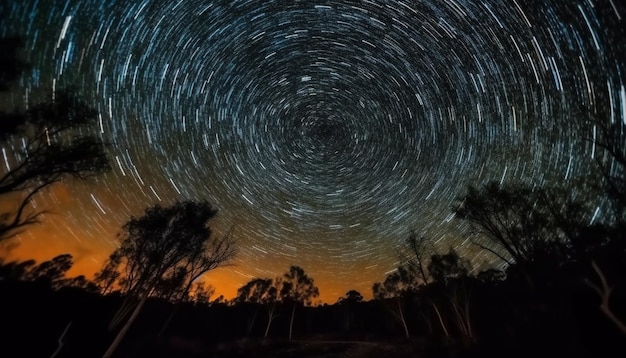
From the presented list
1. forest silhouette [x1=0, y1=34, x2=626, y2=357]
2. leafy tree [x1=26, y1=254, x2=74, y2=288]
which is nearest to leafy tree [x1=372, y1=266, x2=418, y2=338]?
forest silhouette [x1=0, y1=34, x2=626, y2=357]

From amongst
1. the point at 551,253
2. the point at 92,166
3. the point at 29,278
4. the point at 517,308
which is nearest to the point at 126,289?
the point at 92,166

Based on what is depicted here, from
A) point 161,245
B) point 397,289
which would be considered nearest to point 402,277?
point 397,289

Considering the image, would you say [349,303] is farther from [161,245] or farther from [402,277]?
[161,245]

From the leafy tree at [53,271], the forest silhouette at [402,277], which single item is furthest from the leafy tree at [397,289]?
the leafy tree at [53,271]

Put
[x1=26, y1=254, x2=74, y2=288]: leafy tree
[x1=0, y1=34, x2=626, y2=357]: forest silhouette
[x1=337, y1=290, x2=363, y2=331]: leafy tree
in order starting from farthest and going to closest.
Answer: [x1=337, y1=290, x2=363, y2=331]: leafy tree
[x1=26, y1=254, x2=74, y2=288]: leafy tree
[x1=0, y1=34, x2=626, y2=357]: forest silhouette

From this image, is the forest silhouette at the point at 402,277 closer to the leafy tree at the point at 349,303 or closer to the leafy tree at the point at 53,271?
the leafy tree at the point at 53,271

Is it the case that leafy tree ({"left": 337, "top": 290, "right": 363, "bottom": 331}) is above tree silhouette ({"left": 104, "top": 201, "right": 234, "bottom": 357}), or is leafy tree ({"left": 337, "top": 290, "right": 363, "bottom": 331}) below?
above

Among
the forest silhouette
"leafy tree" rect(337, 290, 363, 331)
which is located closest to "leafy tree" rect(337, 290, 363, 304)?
"leafy tree" rect(337, 290, 363, 331)

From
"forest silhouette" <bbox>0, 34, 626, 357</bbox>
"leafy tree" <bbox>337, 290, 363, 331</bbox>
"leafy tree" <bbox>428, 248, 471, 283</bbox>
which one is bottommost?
"forest silhouette" <bbox>0, 34, 626, 357</bbox>

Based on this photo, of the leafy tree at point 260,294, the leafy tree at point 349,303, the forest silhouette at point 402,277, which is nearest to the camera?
the forest silhouette at point 402,277

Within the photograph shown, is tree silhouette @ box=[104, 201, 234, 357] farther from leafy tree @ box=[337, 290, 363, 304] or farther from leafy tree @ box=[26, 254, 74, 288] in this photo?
leafy tree @ box=[337, 290, 363, 304]

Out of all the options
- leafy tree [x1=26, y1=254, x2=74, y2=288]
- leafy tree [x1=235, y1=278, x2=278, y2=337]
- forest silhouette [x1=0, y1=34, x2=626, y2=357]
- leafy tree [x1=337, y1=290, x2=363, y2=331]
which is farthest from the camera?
leafy tree [x1=337, y1=290, x2=363, y2=331]

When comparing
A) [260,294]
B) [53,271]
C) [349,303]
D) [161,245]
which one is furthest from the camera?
[349,303]

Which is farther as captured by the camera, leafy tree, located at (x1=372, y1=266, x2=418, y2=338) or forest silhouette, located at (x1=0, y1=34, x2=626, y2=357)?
leafy tree, located at (x1=372, y1=266, x2=418, y2=338)
